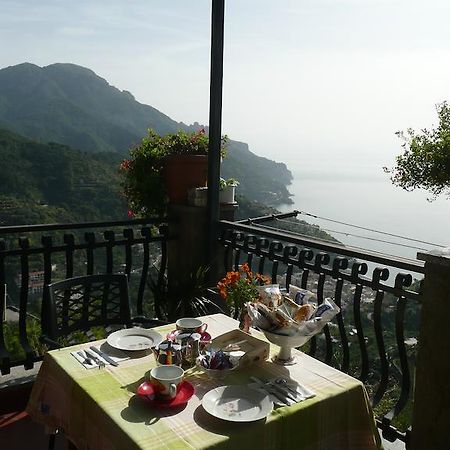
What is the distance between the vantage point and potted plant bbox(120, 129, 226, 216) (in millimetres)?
3797

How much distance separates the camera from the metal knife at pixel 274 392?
1.48 m

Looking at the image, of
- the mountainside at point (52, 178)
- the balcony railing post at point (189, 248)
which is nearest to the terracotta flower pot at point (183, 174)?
the balcony railing post at point (189, 248)

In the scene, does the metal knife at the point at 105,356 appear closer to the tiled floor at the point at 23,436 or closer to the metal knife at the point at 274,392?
the metal knife at the point at 274,392

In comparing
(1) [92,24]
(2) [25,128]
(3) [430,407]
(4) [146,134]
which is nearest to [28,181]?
(1) [92,24]

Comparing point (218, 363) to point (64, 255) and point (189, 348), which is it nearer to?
point (189, 348)

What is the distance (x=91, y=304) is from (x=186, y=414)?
1.41 m

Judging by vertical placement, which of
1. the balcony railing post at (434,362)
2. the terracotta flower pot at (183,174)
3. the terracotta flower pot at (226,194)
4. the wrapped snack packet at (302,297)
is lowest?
the balcony railing post at (434,362)

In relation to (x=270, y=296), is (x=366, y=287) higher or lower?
lower

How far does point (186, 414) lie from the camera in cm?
139

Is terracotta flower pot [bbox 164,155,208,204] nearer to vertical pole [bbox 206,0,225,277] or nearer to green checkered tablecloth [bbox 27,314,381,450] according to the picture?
vertical pole [bbox 206,0,225,277]

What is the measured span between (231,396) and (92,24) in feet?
19.8

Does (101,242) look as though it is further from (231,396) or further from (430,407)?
(430,407)

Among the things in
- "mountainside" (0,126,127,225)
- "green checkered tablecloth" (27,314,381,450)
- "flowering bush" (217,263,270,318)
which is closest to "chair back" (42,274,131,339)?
"green checkered tablecloth" (27,314,381,450)

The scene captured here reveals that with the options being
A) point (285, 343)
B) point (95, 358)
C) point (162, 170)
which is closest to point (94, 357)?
point (95, 358)
